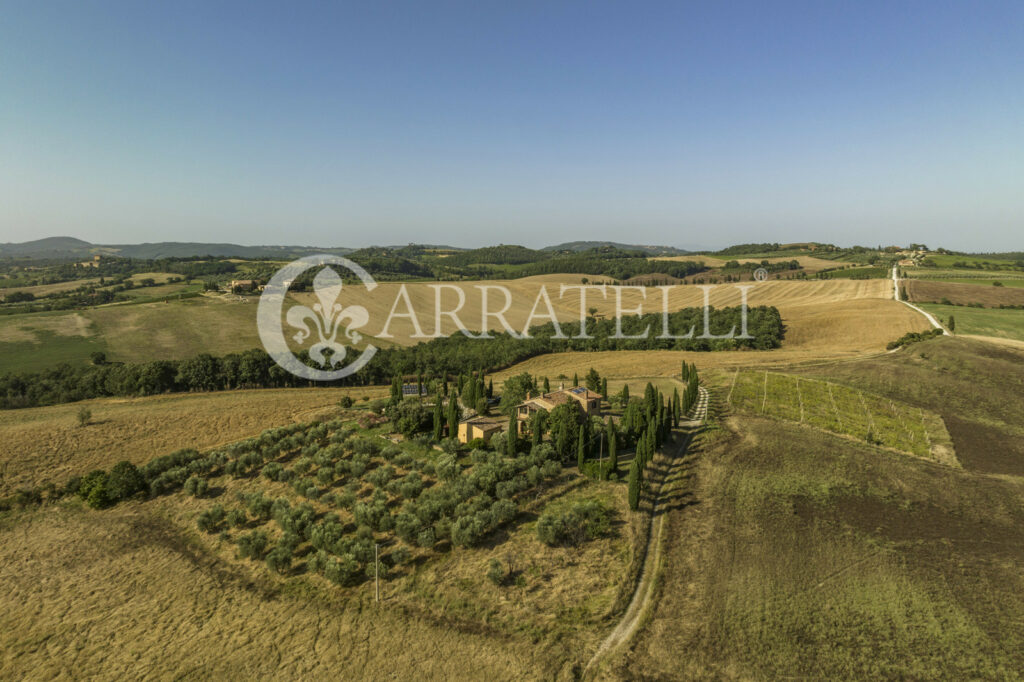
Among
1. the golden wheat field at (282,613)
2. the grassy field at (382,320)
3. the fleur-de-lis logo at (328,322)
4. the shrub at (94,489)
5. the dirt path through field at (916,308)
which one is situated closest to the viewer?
the golden wheat field at (282,613)

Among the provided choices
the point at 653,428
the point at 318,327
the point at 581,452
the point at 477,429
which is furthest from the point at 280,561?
the point at 318,327

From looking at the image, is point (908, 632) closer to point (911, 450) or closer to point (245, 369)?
point (911, 450)

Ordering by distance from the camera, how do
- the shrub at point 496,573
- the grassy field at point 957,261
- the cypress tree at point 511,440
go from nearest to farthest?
the shrub at point 496,573 → the cypress tree at point 511,440 → the grassy field at point 957,261

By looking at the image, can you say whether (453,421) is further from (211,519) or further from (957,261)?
(957,261)

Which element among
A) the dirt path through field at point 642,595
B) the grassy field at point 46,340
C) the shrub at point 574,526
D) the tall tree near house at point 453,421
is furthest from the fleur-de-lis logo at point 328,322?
the dirt path through field at point 642,595

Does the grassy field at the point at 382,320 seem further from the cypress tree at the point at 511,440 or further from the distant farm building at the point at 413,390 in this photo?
the cypress tree at the point at 511,440

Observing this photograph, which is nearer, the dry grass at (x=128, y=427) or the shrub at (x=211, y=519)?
the shrub at (x=211, y=519)
